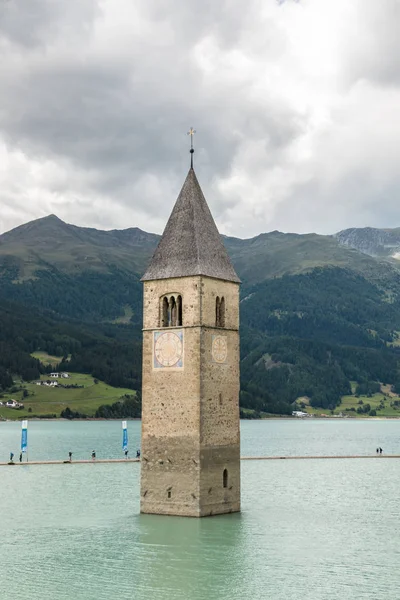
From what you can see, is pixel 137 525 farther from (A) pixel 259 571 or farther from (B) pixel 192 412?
(A) pixel 259 571

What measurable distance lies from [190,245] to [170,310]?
428 cm

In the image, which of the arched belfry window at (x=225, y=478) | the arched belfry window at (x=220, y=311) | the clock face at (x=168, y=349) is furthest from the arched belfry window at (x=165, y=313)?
the arched belfry window at (x=225, y=478)

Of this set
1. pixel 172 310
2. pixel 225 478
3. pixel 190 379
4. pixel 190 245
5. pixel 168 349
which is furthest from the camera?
pixel 172 310

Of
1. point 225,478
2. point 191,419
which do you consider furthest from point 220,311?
point 225,478

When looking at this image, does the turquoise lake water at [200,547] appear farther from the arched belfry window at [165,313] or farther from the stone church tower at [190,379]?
the arched belfry window at [165,313]

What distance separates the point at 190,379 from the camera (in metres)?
51.8

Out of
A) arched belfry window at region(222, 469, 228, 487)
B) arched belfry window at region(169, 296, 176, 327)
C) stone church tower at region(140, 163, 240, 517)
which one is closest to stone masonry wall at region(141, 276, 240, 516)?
stone church tower at region(140, 163, 240, 517)

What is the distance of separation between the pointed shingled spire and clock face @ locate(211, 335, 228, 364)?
3.83 metres

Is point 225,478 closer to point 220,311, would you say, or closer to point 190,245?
point 220,311

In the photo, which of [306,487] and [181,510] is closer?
[181,510]

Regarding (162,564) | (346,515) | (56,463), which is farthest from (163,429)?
(56,463)

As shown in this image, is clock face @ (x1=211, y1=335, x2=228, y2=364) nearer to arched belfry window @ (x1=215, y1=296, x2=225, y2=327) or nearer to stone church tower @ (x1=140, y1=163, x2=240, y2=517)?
stone church tower @ (x1=140, y1=163, x2=240, y2=517)

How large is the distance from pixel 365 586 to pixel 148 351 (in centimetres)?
2111

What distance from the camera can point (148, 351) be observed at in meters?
54.1
